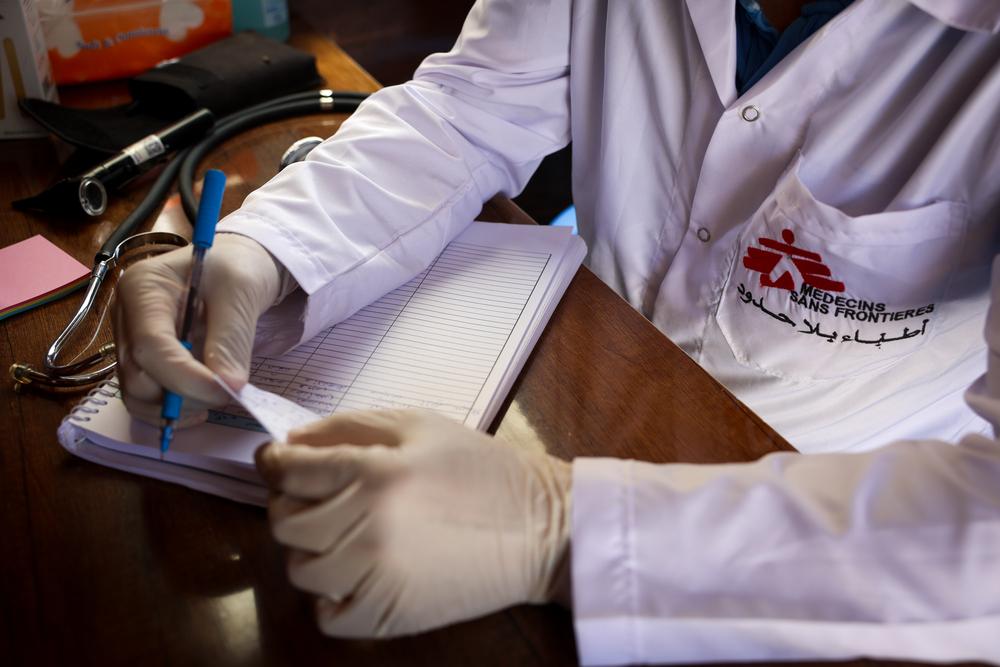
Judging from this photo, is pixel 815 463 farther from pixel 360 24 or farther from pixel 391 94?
pixel 360 24

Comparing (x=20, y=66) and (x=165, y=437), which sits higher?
(x=20, y=66)

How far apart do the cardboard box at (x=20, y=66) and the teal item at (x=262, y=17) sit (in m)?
0.32

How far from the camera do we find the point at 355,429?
0.58 meters

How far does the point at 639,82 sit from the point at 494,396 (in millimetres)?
486

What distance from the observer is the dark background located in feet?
5.49

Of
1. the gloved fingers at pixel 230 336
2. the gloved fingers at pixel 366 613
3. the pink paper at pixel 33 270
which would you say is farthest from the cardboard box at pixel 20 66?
the gloved fingers at pixel 366 613

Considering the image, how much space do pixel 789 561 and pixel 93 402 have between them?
1.86ft

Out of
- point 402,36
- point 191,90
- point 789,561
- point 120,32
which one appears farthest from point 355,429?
point 402,36

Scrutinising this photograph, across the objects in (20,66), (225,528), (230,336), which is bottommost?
(225,528)

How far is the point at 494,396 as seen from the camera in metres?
0.67

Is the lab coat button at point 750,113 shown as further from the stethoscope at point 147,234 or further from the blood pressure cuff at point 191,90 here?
the blood pressure cuff at point 191,90

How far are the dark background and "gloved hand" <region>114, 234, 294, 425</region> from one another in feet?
3.60

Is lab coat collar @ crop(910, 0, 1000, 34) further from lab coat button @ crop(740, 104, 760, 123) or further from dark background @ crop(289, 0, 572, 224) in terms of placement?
dark background @ crop(289, 0, 572, 224)

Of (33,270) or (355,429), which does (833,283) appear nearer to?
(355,429)
